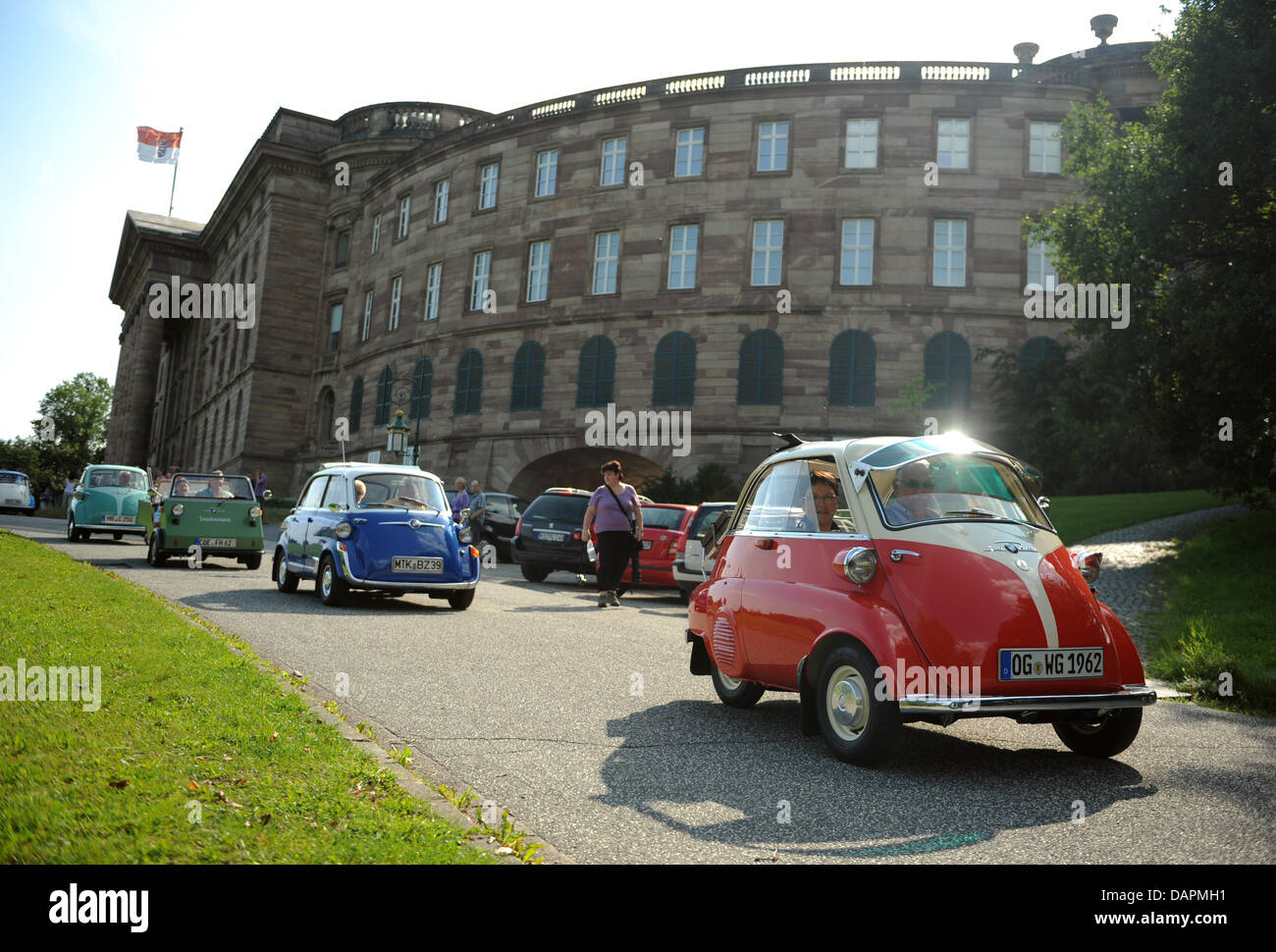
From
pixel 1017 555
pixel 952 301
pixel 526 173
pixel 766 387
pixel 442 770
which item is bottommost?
pixel 442 770

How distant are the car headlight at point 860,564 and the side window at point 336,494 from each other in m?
9.46

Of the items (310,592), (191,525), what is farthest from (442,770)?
(191,525)

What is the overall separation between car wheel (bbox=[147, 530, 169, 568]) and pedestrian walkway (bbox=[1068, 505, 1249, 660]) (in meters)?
14.9

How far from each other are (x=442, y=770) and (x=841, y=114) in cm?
3404

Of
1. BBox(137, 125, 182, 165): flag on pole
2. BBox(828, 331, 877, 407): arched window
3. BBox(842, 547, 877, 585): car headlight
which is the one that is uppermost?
BBox(137, 125, 182, 165): flag on pole

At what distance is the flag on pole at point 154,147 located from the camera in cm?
8188

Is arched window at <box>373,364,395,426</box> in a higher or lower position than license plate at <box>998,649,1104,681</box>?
higher

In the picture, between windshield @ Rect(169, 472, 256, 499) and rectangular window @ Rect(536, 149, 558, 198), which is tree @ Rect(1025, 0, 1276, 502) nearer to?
windshield @ Rect(169, 472, 256, 499)

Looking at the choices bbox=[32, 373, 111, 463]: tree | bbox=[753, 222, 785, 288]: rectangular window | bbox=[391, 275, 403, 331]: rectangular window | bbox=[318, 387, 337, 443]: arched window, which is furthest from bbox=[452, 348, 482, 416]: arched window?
bbox=[32, 373, 111, 463]: tree

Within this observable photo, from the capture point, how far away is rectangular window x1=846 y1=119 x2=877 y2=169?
116 ft

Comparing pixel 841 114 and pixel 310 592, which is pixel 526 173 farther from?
pixel 310 592

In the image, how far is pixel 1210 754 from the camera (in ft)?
21.1

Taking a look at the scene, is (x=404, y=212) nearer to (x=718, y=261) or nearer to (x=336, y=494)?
(x=718, y=261)

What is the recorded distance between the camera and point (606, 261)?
38906mm
